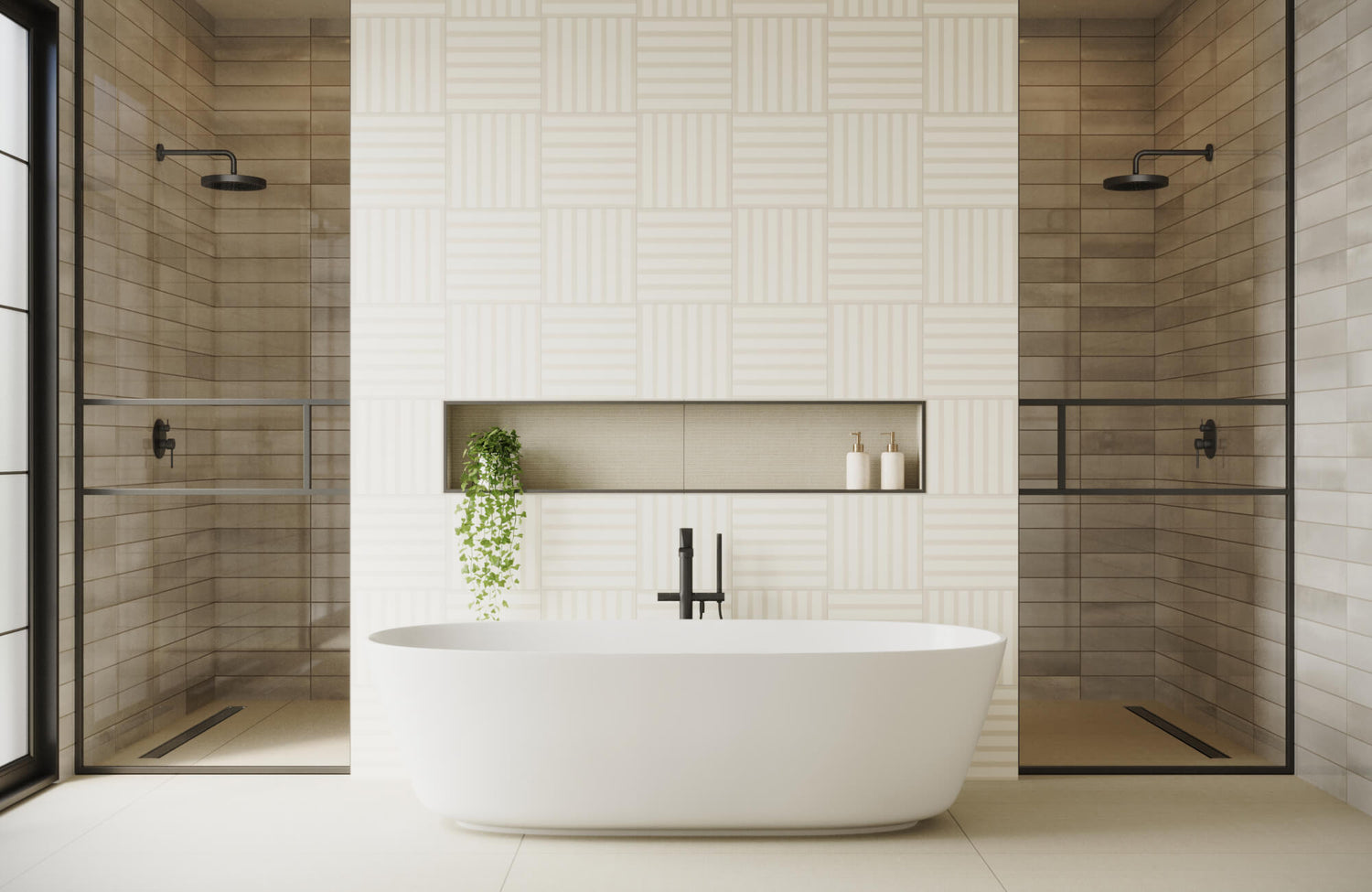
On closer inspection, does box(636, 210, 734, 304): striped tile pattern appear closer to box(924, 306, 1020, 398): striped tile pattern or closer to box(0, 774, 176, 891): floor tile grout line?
box(924, 306, 1020, 398): striped tile pattern

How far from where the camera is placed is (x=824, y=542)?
3.60 meters

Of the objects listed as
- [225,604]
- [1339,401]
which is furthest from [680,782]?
[225,604]

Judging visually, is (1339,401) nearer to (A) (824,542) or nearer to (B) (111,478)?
(A) (824,542)

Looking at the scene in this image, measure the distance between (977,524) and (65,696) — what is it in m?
3.30

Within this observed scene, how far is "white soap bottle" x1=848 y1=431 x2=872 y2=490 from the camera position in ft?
11.9

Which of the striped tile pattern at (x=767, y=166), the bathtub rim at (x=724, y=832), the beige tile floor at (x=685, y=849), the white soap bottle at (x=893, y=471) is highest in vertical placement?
the striped tile pattern at (x=767, y=166)

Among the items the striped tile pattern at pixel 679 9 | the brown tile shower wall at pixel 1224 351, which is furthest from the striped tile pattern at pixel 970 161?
the brown tile shower wall at pixel 1224 351

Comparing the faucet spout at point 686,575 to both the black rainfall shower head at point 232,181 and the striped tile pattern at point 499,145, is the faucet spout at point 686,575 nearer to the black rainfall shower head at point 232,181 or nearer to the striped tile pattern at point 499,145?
the striped tile pattern at point 499,145

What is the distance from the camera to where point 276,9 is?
471 cm

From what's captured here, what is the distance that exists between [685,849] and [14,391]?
2707 millimetres

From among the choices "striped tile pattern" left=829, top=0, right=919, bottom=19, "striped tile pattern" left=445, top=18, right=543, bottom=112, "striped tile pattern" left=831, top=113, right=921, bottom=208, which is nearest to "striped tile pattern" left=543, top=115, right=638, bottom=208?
"striped tile pattern" left=445, top=18, right=543, bottom=112

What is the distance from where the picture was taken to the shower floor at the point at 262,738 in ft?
12.4

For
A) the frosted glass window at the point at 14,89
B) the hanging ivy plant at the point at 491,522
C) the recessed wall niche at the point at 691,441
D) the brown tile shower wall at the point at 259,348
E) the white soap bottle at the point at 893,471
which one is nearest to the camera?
the frosted glass window at the point at 14,89

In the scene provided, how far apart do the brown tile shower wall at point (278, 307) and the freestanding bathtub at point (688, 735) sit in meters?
2.10
